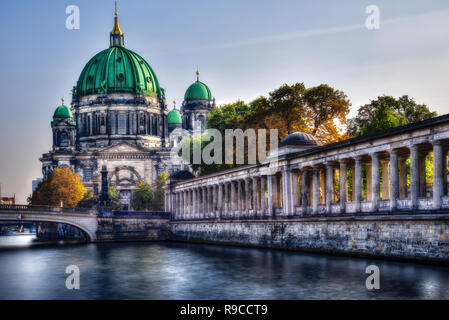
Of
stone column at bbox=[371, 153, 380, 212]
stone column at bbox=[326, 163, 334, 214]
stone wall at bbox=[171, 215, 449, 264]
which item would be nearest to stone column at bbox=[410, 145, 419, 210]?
stone wall at bbox=[171, 215, 449, 264]

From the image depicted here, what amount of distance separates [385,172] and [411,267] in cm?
1240

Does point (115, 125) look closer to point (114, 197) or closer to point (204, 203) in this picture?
point (114, 197)

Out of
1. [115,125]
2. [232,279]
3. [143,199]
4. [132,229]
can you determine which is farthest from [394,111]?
[115,125]

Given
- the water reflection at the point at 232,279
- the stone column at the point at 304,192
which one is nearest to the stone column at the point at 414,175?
the water reflection at the point at 232,279

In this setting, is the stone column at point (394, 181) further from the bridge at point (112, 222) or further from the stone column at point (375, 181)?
the bridge at point (112, 222)

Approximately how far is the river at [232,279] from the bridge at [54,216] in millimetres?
23524

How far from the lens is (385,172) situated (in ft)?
135

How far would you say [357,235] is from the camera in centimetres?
3653

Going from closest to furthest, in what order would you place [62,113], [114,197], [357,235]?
[357,235] < [114,197] < [62,113]

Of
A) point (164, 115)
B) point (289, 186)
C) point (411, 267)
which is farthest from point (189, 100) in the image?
point (411, 267)

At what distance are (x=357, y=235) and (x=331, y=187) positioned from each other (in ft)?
18.9

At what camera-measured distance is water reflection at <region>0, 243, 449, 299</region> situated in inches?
946

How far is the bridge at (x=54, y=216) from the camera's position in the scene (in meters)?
63.3
